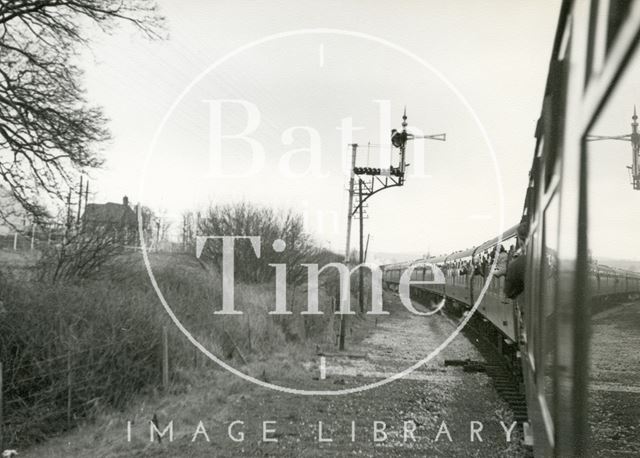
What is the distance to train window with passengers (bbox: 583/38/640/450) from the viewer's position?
4.17ft

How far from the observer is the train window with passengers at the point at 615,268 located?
50.1 inches

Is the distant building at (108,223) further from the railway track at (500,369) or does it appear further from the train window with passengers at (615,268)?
the train window with passengers at (615,268)

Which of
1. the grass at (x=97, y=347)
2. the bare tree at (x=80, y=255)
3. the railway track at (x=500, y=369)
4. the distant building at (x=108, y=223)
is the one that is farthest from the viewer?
the distant building at (x=108, y=223)

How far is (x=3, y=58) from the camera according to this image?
1382 cm

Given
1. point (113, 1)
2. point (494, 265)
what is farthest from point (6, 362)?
point (494, 265)

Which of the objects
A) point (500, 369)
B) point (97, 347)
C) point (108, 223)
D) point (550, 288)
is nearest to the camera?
point (550, 288)

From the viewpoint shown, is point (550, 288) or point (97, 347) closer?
point (550, 288)

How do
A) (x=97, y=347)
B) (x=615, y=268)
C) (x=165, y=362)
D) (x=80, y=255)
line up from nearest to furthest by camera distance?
1. (x=615, y=268)
2. (x=97, y=347)
3. (x=165, y=362)
4. (x=80, y=255)

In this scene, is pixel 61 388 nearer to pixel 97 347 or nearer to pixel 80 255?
pixel 97 347

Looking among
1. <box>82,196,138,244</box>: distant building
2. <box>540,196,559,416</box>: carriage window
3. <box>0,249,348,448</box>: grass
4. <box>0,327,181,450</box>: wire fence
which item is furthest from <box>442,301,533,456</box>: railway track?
<box>82,196,138,244</box>: distant building

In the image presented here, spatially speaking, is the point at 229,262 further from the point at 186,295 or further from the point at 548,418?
the point at 548,418

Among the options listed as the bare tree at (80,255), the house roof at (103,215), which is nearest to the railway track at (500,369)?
the bare tree at (80,255)

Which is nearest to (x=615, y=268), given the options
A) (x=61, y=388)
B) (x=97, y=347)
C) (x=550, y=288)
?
(x=550, y=288)

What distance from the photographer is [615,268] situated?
1471 millimetres
